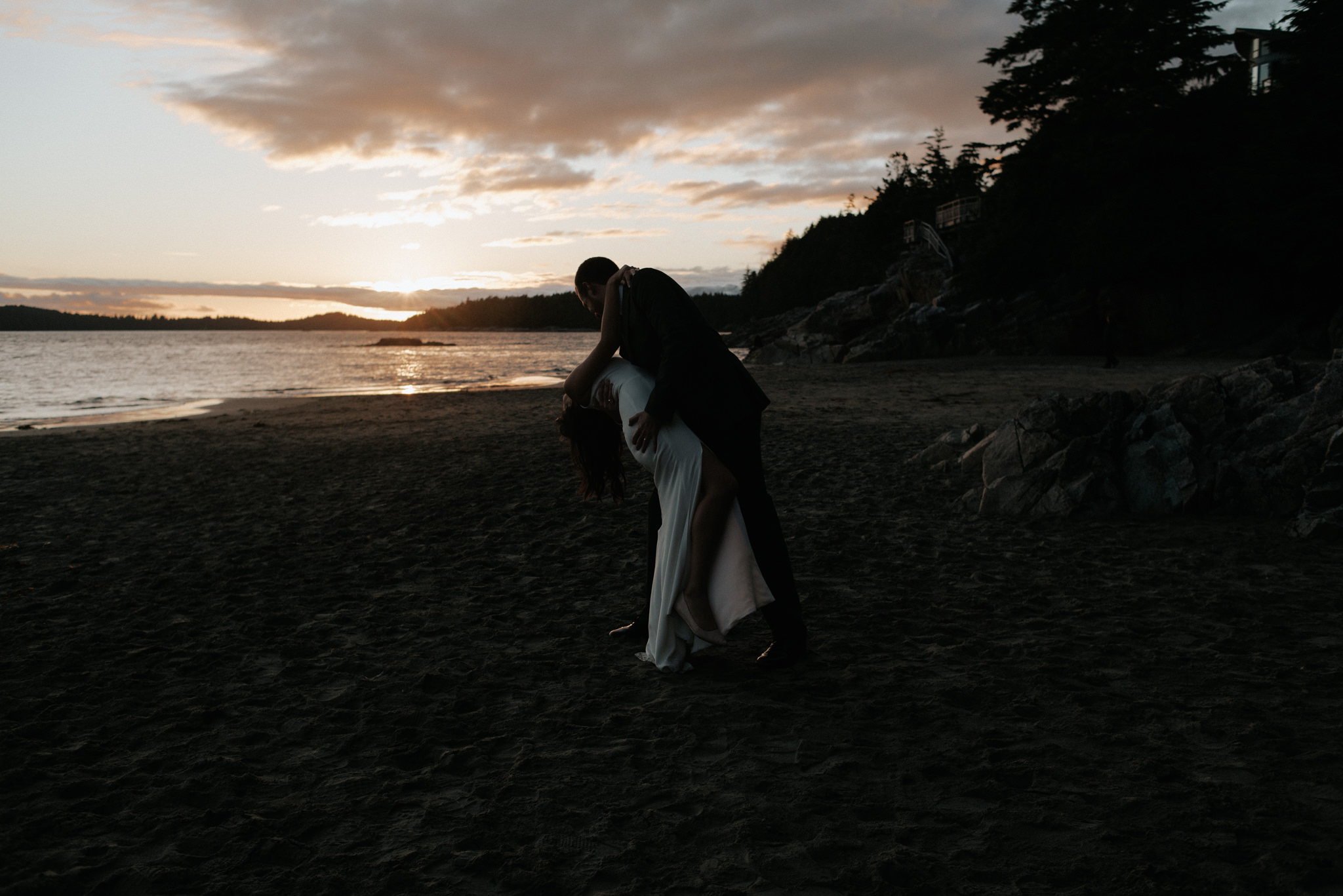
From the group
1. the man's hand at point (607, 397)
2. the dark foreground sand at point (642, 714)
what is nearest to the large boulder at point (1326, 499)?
the dark foreground sand at point (642, 714)

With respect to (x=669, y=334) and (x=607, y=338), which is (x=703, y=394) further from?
(x=607, y=338)

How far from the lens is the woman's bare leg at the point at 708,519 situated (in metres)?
3.38

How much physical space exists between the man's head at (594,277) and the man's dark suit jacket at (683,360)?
0.79 feet

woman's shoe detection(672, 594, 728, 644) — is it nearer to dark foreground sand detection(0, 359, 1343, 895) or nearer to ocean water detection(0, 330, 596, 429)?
dark foreground sand detection(0, 359, 1343, 895)

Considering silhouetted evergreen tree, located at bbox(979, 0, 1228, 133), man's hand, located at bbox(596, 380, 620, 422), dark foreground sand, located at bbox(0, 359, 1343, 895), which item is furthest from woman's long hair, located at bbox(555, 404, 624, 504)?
silhouetted evergreen tree, located at bbox(979, 0, 1228, 133)

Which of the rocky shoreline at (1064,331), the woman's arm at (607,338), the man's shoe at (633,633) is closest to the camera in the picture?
the woman's arm at (607,338)

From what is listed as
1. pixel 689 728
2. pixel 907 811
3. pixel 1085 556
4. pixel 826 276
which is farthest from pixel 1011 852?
pixel 826 276

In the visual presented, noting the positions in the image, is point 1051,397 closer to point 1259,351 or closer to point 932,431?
point 932,431

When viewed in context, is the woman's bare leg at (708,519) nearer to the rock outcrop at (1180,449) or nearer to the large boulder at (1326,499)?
the rock outcrop at (1180,449)

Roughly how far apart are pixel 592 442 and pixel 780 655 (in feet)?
4.34

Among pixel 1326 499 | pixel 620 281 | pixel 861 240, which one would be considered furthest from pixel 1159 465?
pixel 861 240

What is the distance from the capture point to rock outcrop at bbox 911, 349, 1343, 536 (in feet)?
20.2

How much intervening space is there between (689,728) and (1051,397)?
534cm

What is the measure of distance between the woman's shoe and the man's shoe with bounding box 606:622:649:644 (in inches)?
25.4
